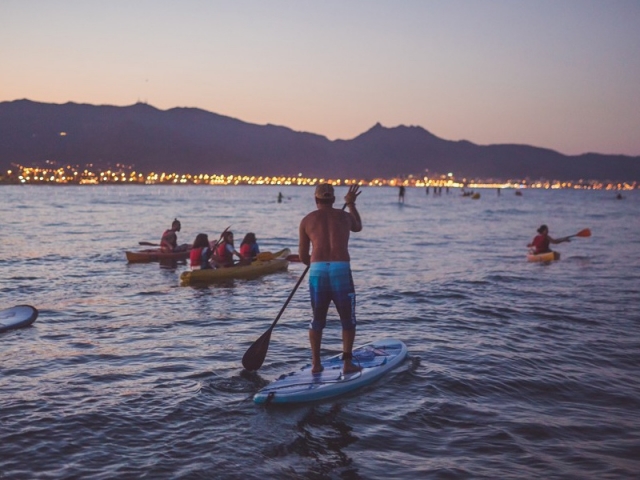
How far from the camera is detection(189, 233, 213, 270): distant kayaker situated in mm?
16984

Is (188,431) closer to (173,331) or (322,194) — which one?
(322,194)

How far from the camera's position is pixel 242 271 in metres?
17.8

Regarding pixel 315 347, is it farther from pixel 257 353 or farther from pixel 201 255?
pixel 201 255

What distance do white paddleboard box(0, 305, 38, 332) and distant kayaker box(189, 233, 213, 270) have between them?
5.97m

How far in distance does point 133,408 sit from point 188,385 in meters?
0.99

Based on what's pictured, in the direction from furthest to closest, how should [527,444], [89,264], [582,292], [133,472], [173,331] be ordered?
[89,264]
[582,292]
[173,331]
[527,444]
[133,472]

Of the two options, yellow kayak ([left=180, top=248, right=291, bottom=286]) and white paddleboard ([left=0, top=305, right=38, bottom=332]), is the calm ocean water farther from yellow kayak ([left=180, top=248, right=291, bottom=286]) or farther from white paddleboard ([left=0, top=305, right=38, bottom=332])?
yellow kayak ([left=180, top=248, right=291, bottom=286])

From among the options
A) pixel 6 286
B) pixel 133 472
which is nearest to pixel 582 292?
pixel 133 472

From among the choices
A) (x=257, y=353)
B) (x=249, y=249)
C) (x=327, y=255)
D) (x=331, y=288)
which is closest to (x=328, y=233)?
(x=327, y=255)

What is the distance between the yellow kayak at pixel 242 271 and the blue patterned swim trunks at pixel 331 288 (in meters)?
9.88

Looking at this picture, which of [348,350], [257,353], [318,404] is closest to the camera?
[318,404]

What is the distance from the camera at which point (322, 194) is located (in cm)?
704

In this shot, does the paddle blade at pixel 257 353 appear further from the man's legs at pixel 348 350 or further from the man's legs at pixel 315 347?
the man's legs at pixel 348 350

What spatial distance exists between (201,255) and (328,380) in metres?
10.3
